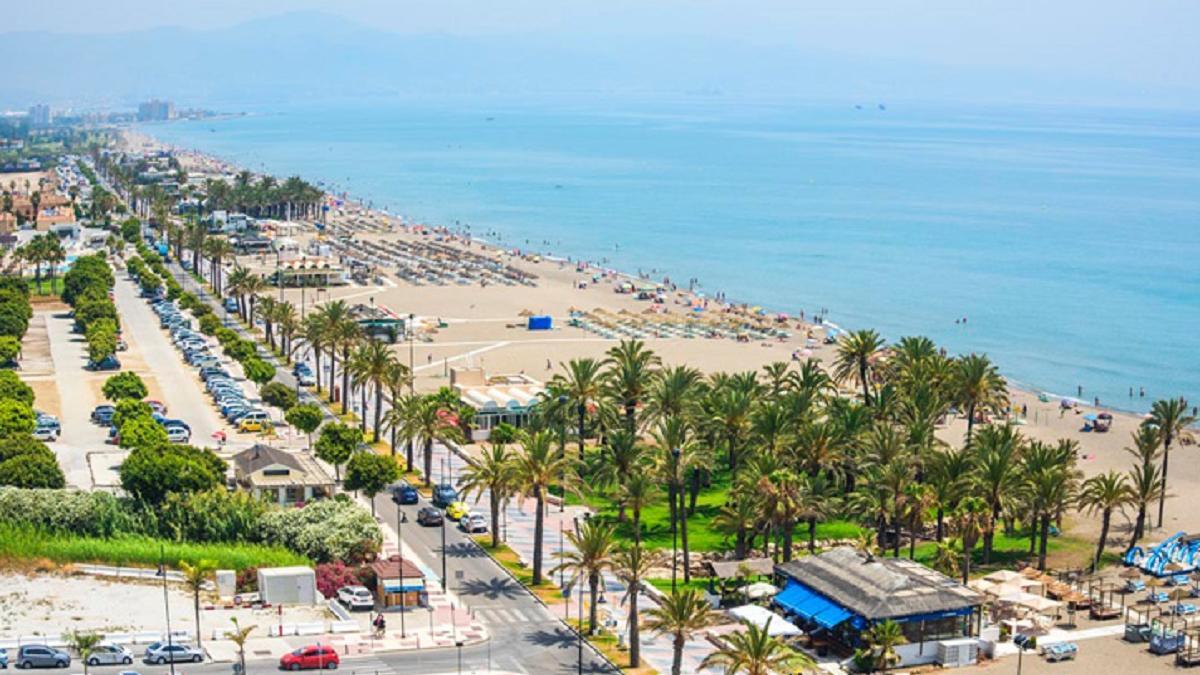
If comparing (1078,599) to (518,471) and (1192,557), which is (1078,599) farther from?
(518,471)

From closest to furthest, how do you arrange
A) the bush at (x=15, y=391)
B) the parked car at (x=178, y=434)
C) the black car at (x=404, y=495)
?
the black car at (x=404, y=495), the parked car at (x=178, y=434), the bush at (x=15, y=391)

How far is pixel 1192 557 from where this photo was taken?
5700cm

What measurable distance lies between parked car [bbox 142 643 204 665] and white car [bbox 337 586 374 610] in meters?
7.09

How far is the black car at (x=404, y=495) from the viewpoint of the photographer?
64.0m

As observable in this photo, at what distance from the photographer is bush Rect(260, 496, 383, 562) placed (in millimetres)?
54281

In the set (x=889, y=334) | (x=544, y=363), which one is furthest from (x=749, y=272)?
(x=544, y=363)

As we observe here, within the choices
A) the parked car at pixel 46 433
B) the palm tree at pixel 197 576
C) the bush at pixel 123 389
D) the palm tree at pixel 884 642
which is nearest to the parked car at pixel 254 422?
the bush at pixel 123 389

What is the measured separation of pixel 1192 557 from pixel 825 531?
14.6 meters

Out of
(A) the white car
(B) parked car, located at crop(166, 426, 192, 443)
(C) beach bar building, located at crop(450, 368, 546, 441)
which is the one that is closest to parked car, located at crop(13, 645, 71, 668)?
(A) the white car

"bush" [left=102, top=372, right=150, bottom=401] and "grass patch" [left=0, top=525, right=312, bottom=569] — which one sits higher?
"bush" [left=102, top=372, right=150, bottom=401]

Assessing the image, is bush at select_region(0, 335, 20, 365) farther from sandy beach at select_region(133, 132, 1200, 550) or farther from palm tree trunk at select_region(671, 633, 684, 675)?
palm tree trunk at select_region(671, 633, 684, 675)

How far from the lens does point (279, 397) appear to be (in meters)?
79.9

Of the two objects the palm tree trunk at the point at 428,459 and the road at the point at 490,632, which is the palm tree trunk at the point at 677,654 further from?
the palm tree trunk at the point at 428,459

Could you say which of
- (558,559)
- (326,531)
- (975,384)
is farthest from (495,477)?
(975,384)
